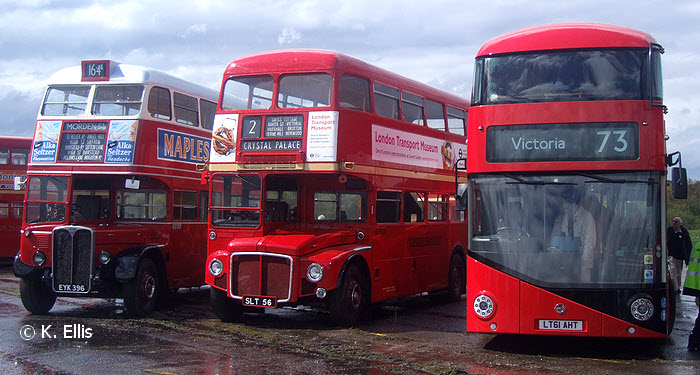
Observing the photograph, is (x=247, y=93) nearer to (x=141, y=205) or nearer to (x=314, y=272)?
(x=314, y=272)

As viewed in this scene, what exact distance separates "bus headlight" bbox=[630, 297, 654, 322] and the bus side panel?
4.35ft

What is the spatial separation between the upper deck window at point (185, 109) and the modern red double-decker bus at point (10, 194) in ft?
32.1

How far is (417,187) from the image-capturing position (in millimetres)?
14555

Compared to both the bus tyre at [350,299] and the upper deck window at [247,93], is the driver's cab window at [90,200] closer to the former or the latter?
the upper deck window at [247,93]

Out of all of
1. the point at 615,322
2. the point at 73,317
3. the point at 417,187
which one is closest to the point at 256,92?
the point at 417,187

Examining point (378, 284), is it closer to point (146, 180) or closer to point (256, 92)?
point (256, 92)

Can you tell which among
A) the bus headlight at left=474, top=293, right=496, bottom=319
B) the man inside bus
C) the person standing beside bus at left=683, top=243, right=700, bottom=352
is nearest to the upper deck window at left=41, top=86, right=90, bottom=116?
the bus headlight at left=474, top=293, right=496, bottom=319

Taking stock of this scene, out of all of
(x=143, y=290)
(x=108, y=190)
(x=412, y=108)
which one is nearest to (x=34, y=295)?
(x=143, y=290)

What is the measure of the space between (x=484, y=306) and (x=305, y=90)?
4828mm

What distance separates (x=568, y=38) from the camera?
31.9ft

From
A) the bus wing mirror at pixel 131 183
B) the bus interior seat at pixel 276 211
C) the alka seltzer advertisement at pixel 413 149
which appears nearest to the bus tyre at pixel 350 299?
the bus interior seat at pixel 276 211

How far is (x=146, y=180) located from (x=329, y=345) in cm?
581

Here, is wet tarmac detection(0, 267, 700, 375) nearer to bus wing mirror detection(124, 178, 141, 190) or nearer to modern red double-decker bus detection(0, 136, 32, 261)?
bus wing mirror detection(124, 178, 141, 190)

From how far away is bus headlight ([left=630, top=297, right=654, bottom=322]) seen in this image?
8.96 meters
